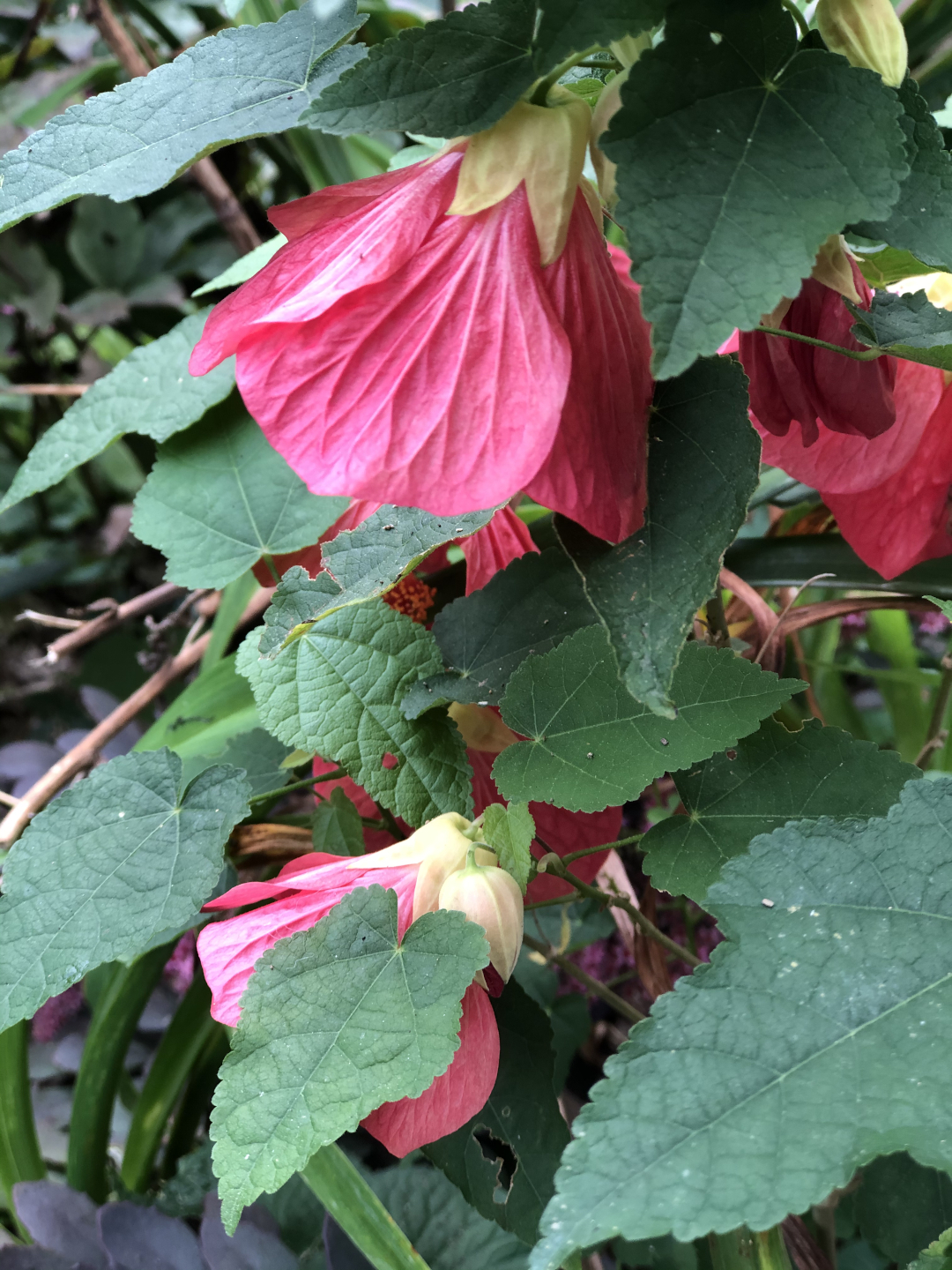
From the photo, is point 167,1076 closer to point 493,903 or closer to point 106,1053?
point 106,1053

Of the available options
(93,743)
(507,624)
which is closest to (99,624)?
(93,743)

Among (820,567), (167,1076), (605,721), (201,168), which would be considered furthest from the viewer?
(201,168)

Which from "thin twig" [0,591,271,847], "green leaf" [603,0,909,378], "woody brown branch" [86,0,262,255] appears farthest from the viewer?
"woody brown branch" [86,0,262,255]

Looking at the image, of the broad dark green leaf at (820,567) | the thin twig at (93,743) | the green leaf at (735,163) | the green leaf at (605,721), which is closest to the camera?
the green leaf at (735,163)

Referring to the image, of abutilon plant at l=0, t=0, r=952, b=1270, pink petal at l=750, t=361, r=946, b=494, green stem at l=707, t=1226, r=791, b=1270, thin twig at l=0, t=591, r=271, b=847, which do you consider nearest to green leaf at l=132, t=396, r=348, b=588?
abutilon plant at l=0, t=0, r=952, b=1270

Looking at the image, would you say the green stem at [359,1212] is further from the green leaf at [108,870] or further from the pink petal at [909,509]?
the pink petal at [909,509]

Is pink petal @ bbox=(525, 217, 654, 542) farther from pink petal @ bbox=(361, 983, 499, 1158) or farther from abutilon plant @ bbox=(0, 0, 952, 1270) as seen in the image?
pink petal @ bbox=(361, 983, 499, 1158)

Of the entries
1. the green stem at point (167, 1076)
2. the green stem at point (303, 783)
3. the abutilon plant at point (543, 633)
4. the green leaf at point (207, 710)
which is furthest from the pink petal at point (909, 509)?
the green stem at point (167, 1076)
